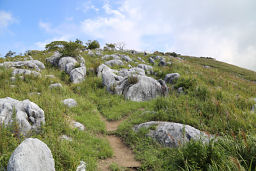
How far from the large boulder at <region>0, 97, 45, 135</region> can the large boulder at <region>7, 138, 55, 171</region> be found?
1.97 metres

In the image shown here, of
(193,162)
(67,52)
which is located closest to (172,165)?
(193,162)

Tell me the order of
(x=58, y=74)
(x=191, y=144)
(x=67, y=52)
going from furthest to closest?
1. (x=67, y=52)
2. (x=58, y=74)
3. (x=191, y=144)

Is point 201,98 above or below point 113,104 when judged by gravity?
above

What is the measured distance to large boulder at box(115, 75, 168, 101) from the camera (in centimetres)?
1199

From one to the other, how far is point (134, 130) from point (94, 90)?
681 cm

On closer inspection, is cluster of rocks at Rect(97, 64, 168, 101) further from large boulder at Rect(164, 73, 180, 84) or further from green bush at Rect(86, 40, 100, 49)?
green bush at Rect(86, 40, 100, 49)

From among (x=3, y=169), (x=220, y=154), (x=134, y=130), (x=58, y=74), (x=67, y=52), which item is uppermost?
(x=67, y=52)

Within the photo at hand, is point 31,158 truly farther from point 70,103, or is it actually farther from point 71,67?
point 71,67

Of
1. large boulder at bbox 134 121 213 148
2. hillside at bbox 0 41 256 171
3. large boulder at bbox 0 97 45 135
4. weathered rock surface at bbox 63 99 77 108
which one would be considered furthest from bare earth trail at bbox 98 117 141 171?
weathered rock surface at bbox 63 99 77 108

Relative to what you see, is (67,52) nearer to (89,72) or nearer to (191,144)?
(89,72)

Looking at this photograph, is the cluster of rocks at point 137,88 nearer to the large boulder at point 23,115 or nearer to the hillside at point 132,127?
the hillside at point 132,127

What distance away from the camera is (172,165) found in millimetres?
4211

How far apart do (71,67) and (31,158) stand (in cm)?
1437

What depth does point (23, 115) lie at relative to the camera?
5.18 m
